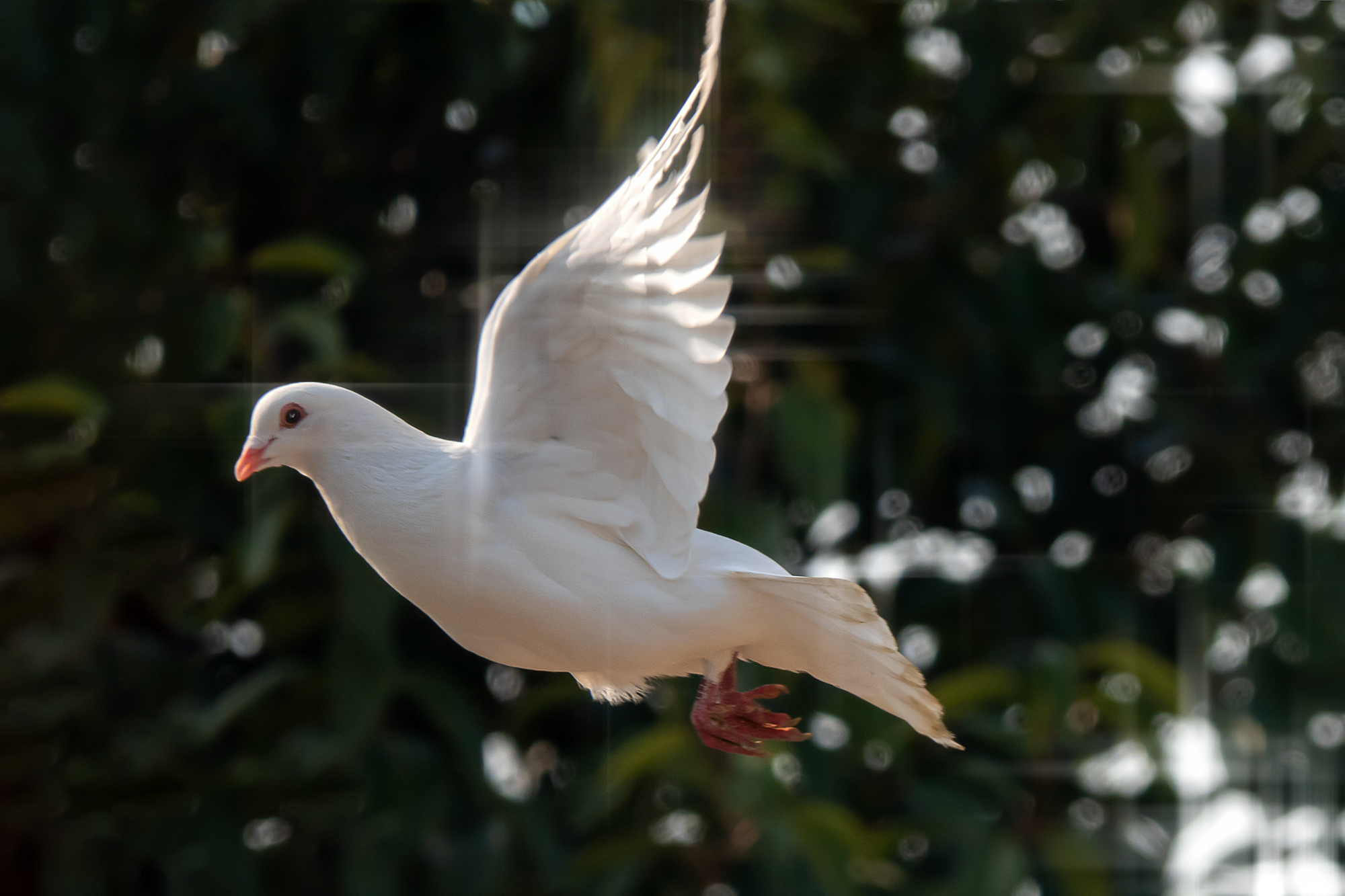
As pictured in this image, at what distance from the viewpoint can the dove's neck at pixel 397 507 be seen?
5.48 feet

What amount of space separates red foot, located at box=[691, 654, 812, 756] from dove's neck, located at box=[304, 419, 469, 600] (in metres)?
0.42

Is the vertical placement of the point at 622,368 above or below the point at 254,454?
above

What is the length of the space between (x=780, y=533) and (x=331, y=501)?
2.11 meters

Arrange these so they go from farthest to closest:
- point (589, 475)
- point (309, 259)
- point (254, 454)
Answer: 1. point (309, 259)
2. point (589, 475)
3. point (254, 454)

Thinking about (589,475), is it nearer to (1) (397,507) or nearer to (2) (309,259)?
(1) (397,507)

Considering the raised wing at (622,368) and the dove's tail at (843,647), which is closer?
the raised wing at (622,368)

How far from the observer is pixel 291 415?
168 centimetres

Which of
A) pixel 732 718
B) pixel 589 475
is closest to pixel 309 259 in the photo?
pixel 589 475

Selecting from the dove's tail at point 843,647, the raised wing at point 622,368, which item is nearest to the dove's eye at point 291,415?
the raised wing at point 622,368

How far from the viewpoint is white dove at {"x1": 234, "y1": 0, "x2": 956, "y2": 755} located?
1.66 m

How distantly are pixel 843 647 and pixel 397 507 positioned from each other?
0.64 metres

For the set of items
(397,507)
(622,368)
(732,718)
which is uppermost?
(622,368)

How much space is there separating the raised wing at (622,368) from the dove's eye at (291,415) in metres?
0.23

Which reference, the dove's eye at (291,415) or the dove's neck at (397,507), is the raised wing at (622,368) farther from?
the dove's eye at (291,415)
